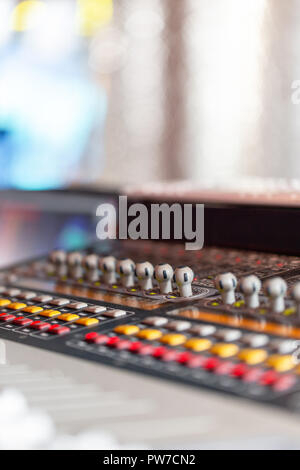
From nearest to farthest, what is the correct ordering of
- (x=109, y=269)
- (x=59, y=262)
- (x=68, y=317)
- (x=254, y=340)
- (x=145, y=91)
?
(x=254, y=340) → (x=68, y=317) → (x=109, y=269) → (x=59, y=262) → (x=145, y=91)

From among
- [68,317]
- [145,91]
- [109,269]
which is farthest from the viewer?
[145,91]

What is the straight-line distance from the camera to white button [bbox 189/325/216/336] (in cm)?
80

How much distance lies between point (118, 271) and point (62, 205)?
629 mm

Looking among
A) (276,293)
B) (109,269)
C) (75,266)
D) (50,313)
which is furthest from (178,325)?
(75,266)

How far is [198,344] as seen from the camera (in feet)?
2.48

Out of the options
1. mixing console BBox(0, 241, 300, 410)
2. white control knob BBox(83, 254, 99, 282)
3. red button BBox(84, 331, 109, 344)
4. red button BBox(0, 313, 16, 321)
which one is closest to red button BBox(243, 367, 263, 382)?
mixing console BBox(0, 241, 300, 410)

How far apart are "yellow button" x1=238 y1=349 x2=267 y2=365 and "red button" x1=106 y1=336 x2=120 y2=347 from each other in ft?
0.58

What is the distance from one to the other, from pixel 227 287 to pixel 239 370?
271 millimetres

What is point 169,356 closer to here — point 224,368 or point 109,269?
point 224,368

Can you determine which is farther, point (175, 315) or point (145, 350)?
point (175, 315)

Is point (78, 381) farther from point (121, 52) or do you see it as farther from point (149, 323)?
point (121, 52)

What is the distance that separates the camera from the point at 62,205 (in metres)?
1.72

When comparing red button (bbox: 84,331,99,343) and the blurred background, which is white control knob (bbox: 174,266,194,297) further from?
the blurred background
